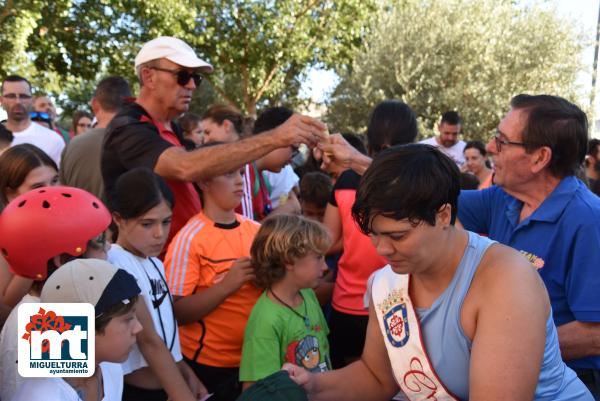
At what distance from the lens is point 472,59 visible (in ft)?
55.6

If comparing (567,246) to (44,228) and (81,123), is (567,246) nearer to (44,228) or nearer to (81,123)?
(44,228)

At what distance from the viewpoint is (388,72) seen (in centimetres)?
1777

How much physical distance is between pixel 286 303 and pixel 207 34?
653 inches

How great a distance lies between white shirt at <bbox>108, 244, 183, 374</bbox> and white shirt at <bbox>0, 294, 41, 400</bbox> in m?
0.66

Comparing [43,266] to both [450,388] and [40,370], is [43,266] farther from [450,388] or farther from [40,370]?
[450,388]

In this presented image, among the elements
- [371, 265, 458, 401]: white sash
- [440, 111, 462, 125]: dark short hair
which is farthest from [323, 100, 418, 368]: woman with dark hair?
[440, 111, 462, 125]: dark short hair

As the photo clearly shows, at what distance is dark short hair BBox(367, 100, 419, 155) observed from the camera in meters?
3.98

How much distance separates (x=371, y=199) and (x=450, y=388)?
0.69 metres

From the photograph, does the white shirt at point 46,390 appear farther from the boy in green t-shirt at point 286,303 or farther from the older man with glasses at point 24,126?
the older man with glasses at point 24,126

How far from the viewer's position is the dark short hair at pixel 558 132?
2.76m

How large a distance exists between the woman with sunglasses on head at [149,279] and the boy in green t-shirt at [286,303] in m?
0.42

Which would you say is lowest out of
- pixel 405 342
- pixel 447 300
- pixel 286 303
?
pixel 286 303

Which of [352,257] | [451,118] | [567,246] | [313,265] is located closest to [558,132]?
[567,246]

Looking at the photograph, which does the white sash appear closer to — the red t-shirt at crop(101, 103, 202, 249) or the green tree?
the red t-shirt at crop(101, 103, 202, 249)
